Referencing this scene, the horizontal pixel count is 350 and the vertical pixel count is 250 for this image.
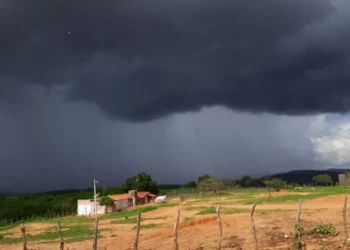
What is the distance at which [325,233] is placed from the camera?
2311 centimetres

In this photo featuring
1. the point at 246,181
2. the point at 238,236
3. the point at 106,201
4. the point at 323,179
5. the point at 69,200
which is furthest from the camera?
the point at 246,181

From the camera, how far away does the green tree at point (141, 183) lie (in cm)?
11944

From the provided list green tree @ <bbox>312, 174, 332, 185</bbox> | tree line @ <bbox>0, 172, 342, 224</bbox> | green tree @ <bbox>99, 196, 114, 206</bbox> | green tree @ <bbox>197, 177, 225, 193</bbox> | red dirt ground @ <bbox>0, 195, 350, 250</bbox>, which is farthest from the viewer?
green tree @ <bbox>312, 174, 332, 185</bbox>

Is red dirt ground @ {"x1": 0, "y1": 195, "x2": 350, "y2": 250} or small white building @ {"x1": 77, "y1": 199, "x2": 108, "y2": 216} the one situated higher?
red dirt ground @ {"x1": 0, "y1": 195, "x2": 350, "y2": 250}

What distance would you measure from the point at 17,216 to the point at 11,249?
6915 centimetres

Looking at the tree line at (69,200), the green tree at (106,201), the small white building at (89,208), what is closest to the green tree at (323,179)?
the tree line at (69,200)

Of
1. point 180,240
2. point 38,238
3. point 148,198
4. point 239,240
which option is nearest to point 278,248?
point 239,240

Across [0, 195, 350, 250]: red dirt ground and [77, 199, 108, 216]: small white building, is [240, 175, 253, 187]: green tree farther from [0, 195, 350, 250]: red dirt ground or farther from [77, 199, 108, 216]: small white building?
[0, 195, 350, 250]: red dirt ground

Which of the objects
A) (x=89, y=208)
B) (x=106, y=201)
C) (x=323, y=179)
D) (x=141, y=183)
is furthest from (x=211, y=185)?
(x=106, y=201)

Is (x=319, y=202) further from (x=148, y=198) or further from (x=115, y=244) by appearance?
(x=148, y=198)

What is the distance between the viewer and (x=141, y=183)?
120938 mm

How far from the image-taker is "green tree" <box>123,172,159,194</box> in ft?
392

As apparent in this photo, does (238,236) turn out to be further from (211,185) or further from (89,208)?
(211,185)

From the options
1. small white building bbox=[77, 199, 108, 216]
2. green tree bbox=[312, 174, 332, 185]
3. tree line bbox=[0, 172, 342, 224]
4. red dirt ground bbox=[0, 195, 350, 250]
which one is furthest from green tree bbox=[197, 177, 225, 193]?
red dirt ground bbox=[0, 195, 350, 250]
